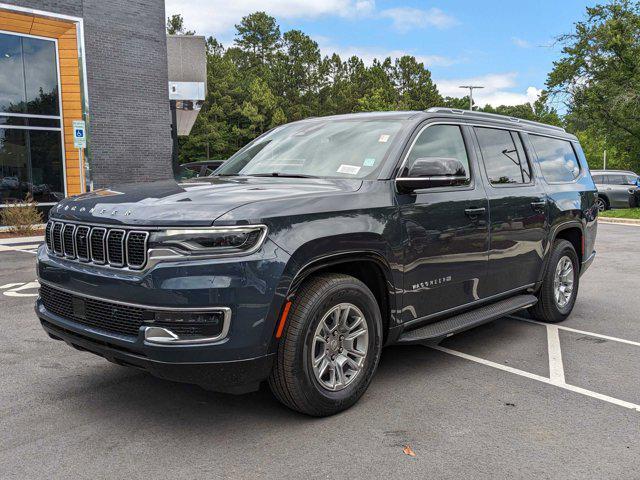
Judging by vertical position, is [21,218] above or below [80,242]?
below

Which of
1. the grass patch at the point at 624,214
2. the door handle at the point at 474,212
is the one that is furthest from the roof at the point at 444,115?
the grass patch at the point at 624,214

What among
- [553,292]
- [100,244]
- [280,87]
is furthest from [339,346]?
[280,87]

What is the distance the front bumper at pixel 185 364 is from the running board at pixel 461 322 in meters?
1.27

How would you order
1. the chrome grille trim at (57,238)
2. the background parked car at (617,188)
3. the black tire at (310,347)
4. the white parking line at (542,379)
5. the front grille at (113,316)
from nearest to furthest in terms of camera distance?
the front grille at (113,316), the black tire at (310,347), the chrome grille trim at (57,238), the white parking line at (542,379), the background parked car at (617,188)

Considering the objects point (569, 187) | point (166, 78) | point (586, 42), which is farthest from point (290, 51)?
point (569, 187)

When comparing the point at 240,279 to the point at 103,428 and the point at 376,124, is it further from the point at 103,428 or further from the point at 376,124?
the point at 376,124

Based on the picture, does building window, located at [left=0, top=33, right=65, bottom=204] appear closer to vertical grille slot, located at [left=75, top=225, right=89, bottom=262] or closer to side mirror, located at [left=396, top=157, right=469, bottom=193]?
vertical grille slot, located at [left=75, top=225, right=89, bottom=262]

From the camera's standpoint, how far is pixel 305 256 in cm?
326

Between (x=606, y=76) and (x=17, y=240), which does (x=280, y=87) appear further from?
(x=17, y=240)

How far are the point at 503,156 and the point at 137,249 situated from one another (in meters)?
3.39

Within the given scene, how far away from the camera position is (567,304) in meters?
6.12

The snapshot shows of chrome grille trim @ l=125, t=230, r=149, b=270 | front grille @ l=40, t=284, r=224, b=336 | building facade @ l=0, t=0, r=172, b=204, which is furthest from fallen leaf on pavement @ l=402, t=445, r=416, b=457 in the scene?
building facade @ l=0, t=0, r=172, b=204

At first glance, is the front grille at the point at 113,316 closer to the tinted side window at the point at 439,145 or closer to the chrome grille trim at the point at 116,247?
the chrome grille trim at the point at 116,247

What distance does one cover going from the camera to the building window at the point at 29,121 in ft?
53.5
